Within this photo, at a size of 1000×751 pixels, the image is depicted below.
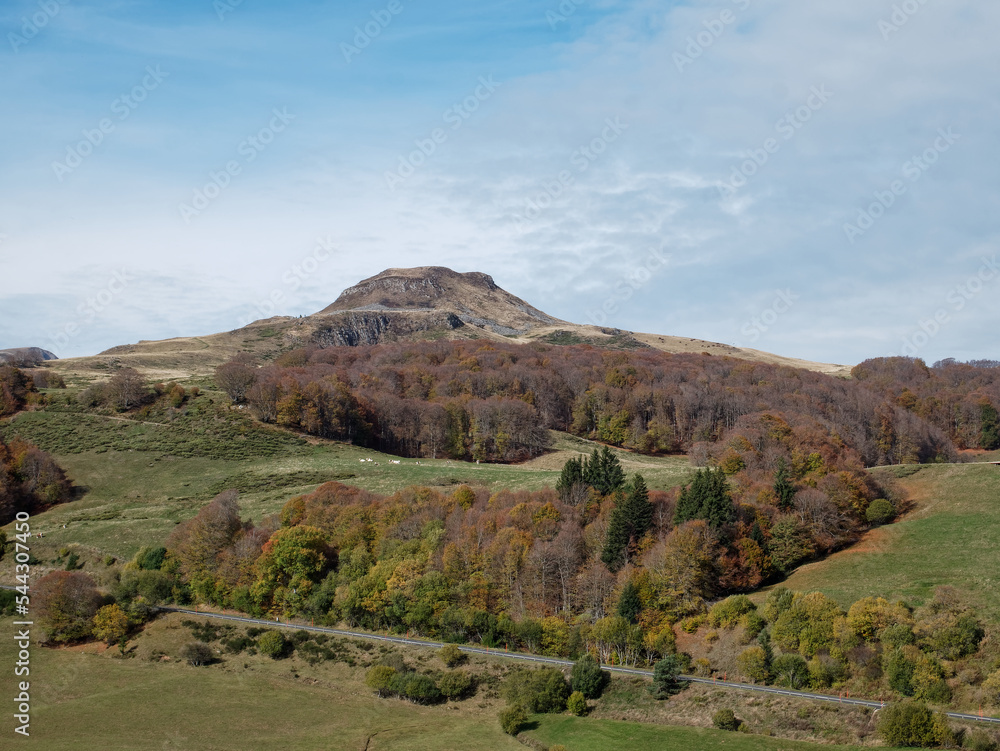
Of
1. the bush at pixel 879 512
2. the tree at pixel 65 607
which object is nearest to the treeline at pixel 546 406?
the bush at pixel 879 512

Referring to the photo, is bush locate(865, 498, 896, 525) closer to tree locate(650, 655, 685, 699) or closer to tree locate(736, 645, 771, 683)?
tree locate(736, 645, 771, 683)

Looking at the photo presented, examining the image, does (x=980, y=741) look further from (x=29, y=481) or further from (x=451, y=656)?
(x=29, y=481)

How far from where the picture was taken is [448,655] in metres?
64.1

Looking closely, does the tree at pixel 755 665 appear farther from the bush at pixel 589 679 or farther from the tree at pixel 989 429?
the tree at pixel 989 429

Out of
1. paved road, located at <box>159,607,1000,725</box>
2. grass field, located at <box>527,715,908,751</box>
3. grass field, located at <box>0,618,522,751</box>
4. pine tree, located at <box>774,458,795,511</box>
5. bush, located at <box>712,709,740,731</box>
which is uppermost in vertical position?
pine tree, located at <box>774,458,795,511</box>

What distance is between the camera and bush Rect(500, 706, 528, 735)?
179 ft

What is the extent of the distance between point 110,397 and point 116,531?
5445cm

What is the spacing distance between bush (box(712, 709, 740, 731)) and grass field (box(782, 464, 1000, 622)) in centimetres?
1693

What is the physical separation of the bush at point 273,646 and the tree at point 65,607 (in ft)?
50.5

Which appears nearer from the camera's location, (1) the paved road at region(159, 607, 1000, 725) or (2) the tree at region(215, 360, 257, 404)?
(1) the paved road at region(159, 607, 1000, 725)

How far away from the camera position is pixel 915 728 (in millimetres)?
46438

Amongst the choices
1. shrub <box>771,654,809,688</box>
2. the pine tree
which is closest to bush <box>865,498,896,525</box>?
the pine tree

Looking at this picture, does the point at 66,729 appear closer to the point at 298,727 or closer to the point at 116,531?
the point at 298,727

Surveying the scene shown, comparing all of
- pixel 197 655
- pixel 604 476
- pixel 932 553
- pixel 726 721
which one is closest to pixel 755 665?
pixel 726 721
